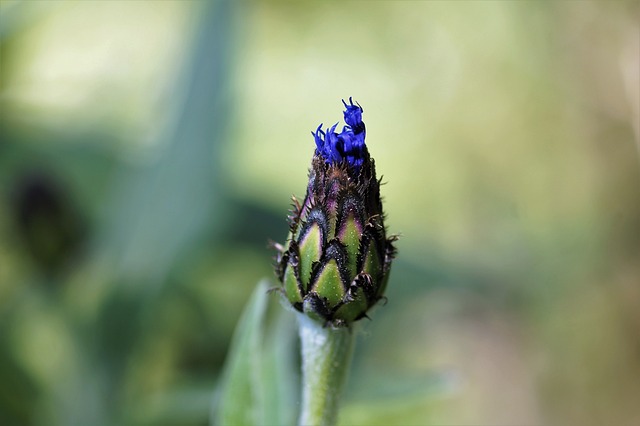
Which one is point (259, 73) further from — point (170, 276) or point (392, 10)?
point (170, 276)

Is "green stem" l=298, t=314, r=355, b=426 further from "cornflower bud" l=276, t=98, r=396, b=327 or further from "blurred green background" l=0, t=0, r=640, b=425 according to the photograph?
"blurred green background" l=0, t=0, r=640, b=425

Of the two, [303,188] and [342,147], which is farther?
[303,188]

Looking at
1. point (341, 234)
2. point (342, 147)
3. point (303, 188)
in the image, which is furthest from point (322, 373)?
point (303, 188)

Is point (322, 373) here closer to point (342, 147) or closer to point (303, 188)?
point (342, 147)

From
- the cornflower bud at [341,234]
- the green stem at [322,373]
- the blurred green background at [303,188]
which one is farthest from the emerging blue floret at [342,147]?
the blurred green background at [303,188]

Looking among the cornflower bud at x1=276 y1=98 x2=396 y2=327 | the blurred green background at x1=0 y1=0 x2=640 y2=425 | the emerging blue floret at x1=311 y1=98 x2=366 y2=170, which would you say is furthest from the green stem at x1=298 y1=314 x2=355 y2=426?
the blurred green background at x1=0 y1=0 x2=640 y2=425

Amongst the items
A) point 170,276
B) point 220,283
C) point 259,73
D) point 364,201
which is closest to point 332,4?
point 259,73
